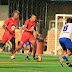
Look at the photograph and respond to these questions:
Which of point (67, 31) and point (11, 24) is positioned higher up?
point (67, 31)

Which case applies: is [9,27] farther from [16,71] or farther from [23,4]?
[23,4]

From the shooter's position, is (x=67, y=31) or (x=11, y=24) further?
(x=11, y=24)

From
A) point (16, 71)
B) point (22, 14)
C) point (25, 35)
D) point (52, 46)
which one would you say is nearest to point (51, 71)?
point (16, 71)

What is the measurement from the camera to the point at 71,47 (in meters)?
13.5

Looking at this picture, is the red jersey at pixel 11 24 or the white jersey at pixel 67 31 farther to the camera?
the red jersey at pixel 11 24

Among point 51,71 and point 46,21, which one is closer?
point 51,71

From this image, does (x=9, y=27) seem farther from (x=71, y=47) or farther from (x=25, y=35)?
(x=71, y=47)

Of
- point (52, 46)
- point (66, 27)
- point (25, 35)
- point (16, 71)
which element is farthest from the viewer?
point (52, 46)

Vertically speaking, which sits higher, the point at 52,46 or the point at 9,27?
the point at 9,27

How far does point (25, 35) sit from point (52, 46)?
873 centimetres

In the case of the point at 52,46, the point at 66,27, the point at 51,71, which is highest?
the point at 66,27

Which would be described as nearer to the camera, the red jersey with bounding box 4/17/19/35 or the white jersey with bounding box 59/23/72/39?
the white jersey with bounding box 59/23/72/39

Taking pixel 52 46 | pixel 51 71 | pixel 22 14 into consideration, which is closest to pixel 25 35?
pixel 51 71

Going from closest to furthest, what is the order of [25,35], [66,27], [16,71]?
1. [16,71]
2. [66,27]
3. [25,35]
